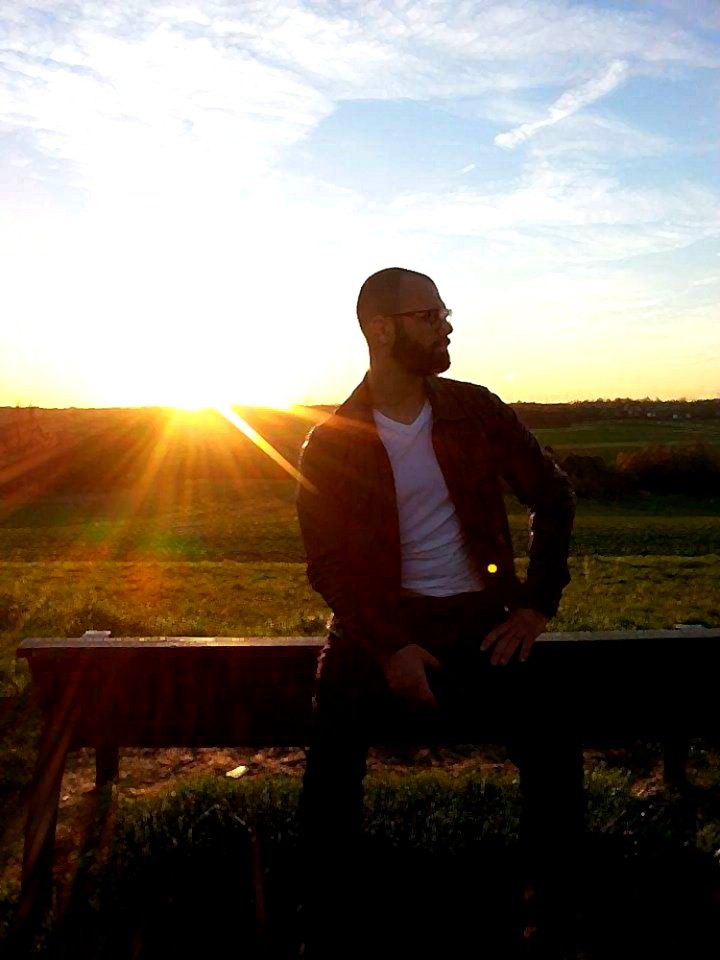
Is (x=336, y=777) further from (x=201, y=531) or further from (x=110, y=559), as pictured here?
(x=201, y=531)

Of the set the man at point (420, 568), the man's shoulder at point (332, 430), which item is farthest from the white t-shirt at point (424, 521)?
the man's shoulder at point (332, 430)

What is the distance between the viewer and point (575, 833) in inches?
126

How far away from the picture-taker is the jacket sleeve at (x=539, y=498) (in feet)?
10.9

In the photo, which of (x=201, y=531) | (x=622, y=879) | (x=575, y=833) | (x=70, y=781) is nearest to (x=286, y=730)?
(x=575, y=833)

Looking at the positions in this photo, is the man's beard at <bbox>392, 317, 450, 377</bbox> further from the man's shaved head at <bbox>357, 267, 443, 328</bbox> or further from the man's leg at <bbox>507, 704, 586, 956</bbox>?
the man's leg at <bbox>507, 704, 586, 956</bbox>

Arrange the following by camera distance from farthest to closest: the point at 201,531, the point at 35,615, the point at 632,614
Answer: the point at 201,531, the point at 632,614, the point at 35,615

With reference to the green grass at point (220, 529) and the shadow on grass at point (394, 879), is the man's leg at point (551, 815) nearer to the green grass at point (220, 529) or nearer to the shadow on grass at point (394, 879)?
A: the shadow on grass at point (394, 879)

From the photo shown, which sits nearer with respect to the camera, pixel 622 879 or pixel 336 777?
pixel 336 777

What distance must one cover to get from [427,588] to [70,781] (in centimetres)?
279

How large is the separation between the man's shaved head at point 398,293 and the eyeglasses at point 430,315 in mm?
14

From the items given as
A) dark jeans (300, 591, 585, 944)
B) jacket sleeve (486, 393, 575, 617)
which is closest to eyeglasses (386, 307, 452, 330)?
jacket sleeve (486, 393, 575, 617)

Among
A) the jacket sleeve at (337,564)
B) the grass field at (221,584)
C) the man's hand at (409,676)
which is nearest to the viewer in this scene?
the man's hand at (409,676)

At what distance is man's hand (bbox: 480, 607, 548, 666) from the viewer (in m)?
3.17

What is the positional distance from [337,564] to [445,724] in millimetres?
690
